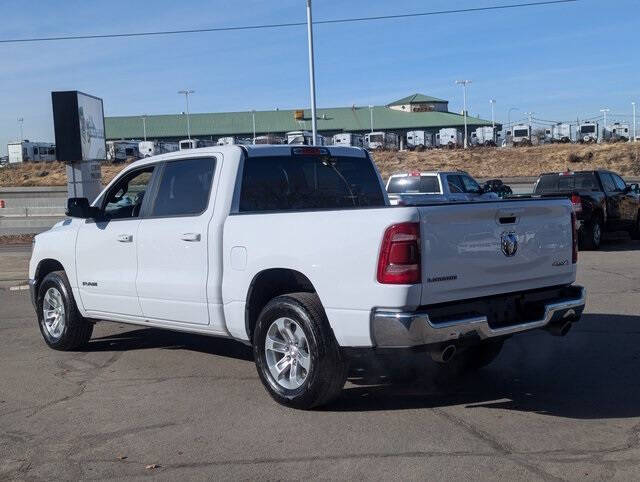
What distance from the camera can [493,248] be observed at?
579 centimetres

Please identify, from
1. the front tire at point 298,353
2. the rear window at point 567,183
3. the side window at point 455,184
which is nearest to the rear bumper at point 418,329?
the front tire at point 298,353

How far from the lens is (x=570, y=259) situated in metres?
6.53

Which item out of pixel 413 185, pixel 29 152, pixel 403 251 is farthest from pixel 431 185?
pixel 29 152

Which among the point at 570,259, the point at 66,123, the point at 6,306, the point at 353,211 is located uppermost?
the point at 66,123

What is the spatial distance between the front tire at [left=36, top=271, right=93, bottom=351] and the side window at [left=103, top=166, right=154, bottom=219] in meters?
1.01

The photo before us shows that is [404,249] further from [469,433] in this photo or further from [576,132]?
[576,132]

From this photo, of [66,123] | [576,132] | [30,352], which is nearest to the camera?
[30,352]

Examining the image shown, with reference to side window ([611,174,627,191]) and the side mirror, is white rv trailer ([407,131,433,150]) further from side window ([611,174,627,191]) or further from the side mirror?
the side mirror

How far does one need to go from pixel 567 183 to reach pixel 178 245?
46.5 ft

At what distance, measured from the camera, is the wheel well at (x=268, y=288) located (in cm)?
614

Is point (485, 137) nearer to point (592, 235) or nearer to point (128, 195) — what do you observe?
point (592, 235)

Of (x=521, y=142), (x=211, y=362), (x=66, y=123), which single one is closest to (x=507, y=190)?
(x=66, y=123)

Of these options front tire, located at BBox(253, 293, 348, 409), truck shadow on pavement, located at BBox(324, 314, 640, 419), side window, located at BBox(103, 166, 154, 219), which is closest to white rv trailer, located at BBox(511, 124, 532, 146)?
truck shadow on pavement, located at BBox(324, 314, 640, 419)

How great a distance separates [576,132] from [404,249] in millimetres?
79719
